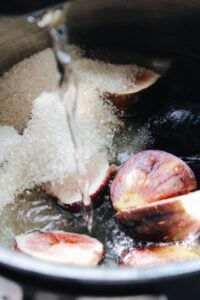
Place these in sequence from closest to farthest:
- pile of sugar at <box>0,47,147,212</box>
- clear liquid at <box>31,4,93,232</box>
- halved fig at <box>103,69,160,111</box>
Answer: clear liquid at <box>31,4,93,232</box>
pile of sugar at <box>0,47,147,212</box>
halved fig at <box>103,69,160,111</box>

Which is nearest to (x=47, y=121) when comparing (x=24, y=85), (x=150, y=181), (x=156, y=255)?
(x=24, y=85)

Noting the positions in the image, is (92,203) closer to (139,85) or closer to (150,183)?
(150,183)

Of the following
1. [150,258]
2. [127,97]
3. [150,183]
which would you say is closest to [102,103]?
[127,97]

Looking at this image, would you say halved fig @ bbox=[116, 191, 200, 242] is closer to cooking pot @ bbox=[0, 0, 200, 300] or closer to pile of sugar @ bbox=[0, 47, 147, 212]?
pile of sugar @ bbox=[0, 47, 147, 212]

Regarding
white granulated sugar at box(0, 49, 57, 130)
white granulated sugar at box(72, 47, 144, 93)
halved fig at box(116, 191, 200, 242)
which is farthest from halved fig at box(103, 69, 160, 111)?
halved fig at box(116, 191, 200, 242)

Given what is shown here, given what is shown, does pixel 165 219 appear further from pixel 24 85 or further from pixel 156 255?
pixel 24 85

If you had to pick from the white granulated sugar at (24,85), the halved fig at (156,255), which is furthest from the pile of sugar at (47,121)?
the halved fig at (156,255)
